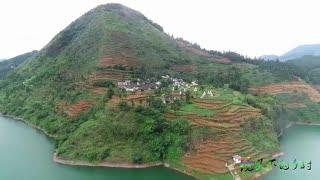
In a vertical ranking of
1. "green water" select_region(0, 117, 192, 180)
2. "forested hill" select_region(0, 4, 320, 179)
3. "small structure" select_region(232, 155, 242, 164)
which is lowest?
"green water" select_region(0, 117, 192, 180)

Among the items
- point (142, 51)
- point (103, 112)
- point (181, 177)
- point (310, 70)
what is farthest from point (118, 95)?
point (310, 70)

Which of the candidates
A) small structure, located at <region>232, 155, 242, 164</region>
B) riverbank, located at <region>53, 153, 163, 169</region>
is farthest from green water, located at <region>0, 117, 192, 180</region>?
small structure, located at <region>232, 155, 242, 164</region>

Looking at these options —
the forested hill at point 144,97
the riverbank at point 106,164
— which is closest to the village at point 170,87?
the forested hill at point 144,97

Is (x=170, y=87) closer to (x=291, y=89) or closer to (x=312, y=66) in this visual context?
(x=291, y=89)

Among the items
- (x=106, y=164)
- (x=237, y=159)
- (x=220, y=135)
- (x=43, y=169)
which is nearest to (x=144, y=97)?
(x=106, y=164)

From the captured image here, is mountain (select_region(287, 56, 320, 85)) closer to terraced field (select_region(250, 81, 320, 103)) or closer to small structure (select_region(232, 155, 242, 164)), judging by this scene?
terraced field (select_region(250, 81, 320, 103))

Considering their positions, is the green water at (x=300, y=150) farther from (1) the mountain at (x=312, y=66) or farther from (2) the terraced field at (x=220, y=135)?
(1) the mountain at (x=312, y=66)
